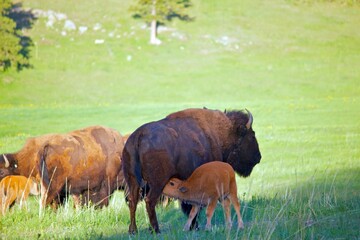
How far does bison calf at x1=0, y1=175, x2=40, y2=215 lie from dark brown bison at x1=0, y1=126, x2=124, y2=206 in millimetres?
266

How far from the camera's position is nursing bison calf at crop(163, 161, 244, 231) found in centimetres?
946

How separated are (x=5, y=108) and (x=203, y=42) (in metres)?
28.4

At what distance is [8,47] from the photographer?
57062 mm

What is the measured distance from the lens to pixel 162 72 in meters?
60.6

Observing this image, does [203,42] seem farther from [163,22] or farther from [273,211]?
[273,211]

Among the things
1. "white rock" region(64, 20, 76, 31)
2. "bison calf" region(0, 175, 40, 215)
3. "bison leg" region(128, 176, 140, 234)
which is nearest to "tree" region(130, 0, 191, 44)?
"white rock" region(64, 20, 76, 31)

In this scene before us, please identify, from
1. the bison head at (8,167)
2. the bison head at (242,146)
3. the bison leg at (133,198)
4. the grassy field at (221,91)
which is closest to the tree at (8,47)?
the grassy field at (221,91)

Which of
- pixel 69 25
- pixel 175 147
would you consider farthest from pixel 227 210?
pixel 69 25

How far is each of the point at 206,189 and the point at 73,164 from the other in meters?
4.70

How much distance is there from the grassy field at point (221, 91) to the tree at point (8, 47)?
1.44 metres

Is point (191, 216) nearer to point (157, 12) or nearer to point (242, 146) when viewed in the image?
point (242, 146)

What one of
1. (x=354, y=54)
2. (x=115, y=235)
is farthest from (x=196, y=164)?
(x=354, y=54)

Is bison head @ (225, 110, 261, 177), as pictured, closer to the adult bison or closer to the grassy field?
the adult bison

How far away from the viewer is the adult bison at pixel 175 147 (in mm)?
9578
